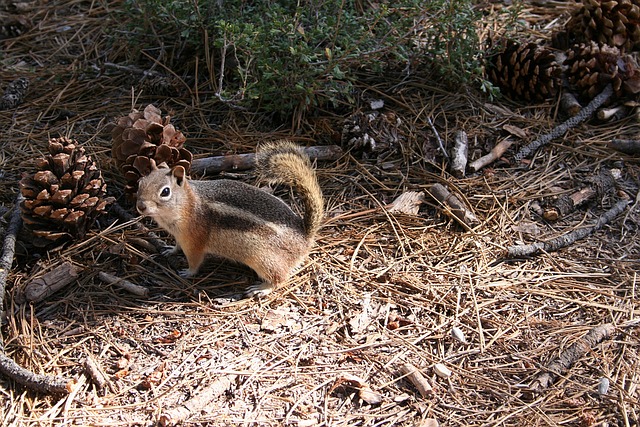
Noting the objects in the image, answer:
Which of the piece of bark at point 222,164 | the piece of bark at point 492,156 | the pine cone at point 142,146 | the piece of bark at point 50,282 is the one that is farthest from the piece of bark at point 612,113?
the piece of bark at point 50,282

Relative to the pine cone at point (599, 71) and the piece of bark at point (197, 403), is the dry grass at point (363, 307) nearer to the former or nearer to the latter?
the piece of bark at point (197, 403)

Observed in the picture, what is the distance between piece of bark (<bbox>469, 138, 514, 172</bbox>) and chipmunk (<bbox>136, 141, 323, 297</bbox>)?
3.84ft

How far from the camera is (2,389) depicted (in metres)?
2.55

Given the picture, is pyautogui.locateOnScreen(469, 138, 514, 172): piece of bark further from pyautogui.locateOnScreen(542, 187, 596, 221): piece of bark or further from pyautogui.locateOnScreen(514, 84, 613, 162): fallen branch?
pyautogui.locateOnScreen(542, 187, 596, 221): piece of bark

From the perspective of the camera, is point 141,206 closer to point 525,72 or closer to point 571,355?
point 571,355

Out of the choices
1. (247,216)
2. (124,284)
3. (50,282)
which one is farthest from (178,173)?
(50,282)

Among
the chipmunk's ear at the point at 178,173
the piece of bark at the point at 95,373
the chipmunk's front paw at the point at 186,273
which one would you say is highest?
the chipmunk's ear at the point at 178,173

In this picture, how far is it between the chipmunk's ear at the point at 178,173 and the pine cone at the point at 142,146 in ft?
0.85

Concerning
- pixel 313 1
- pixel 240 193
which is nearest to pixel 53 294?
pixel 240 193

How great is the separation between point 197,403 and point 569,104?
122 inches

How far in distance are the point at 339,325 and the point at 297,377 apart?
Answer: 1.17 feet

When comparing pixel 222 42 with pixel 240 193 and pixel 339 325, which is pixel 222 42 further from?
pixel 339 325

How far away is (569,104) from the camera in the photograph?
4.09 metres

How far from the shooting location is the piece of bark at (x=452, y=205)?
344 cm
